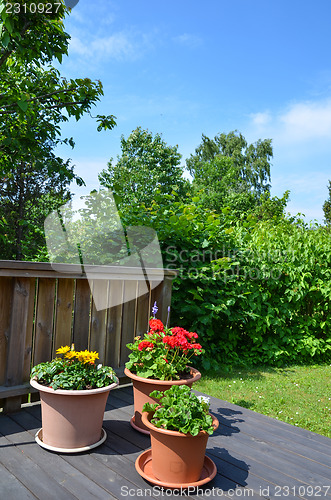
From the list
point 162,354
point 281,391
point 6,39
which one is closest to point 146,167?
point 6,39

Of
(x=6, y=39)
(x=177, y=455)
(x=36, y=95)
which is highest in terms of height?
(x=36, y=95)

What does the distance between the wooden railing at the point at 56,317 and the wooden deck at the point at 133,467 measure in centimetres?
33

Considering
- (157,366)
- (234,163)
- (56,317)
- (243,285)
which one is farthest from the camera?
(234,163)

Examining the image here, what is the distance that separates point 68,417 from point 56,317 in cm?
79

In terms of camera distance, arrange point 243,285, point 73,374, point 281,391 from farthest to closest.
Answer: point 243,285 → point 281,391 → point 73,374

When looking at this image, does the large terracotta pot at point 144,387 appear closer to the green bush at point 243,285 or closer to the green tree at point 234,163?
the green bush at point 243,285

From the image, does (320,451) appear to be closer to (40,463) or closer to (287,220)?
(40,463)

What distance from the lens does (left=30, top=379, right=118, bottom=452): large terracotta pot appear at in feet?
5.92

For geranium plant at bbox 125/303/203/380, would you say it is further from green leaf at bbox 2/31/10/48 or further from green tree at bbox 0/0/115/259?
green leaf at bbox 2/31/10/48

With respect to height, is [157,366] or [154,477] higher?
[157,366]

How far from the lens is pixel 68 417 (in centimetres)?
182

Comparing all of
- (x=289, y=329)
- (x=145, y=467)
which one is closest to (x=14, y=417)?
(x=145, y=467)

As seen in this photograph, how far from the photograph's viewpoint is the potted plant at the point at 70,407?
1.81 meters

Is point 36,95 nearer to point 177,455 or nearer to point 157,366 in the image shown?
point 157,366
